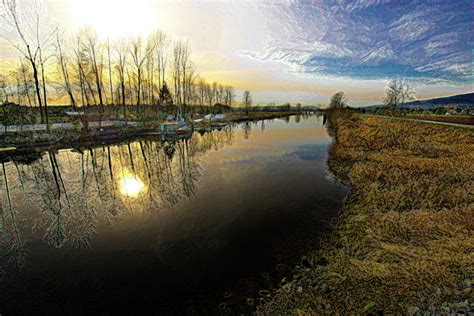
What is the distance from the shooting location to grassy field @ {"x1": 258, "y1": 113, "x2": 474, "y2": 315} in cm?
561

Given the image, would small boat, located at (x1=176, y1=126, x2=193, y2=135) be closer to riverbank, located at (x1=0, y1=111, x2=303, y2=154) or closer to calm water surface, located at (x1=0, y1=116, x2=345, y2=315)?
riverbank, located at (x1=0, y1=111, x2=303, y2=154)

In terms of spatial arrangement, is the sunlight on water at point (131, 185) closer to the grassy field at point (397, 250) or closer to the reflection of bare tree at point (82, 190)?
the reflection of bare tree at point (82, 190)

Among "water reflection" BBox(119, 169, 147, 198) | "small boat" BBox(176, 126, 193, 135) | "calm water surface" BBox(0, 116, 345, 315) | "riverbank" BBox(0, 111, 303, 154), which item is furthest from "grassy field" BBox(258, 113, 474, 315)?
"small boat" BBox(176, 126, 193, 135)

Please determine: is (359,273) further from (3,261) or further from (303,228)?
(3,261)

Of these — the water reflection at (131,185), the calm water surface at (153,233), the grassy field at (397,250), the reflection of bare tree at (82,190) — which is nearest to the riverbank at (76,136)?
the reflection of bare tree at (82,190)

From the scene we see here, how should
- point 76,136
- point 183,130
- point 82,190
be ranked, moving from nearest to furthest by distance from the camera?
1. point 82,190
2. point 76,136
3. point 183,130

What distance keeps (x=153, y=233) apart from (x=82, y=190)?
7.88 meters

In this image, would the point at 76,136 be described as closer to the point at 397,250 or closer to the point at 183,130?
the point at 183,130

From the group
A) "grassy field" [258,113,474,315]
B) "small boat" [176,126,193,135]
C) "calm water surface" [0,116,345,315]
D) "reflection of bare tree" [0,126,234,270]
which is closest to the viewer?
"grassy field" [258,113,474,315]

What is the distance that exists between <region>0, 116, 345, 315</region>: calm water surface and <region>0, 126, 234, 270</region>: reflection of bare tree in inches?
2.9

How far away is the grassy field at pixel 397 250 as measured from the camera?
5.61 meters

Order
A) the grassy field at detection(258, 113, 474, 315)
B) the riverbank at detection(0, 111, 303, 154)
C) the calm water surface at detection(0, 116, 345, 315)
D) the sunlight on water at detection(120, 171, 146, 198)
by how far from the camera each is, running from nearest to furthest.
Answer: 1. the grassy field at detection(258, 113, 474, 315)
2. the calm water surface at detection(0, 116, 345, 315)
3. the sunlight on water at detection(120, 171, 146, 198)
4. the riverbank at detection(0, 111, 303, 154)

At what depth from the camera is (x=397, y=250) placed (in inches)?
297

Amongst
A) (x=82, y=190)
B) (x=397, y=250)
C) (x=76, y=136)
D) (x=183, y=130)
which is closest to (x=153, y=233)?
(x=82, y=190)
